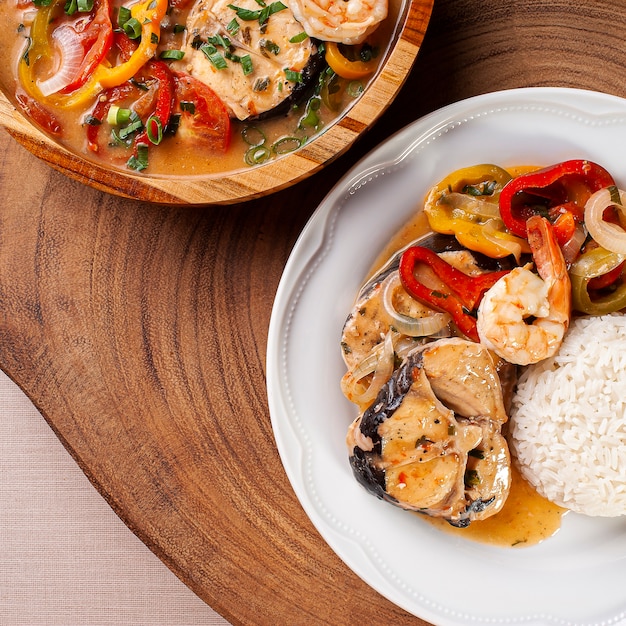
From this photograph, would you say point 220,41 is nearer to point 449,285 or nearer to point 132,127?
point 132,127

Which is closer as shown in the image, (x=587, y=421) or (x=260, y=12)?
(x=260, y=12)

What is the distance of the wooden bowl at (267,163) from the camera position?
2.15 m

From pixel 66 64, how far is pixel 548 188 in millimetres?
1792

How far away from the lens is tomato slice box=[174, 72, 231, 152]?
7.82 ft

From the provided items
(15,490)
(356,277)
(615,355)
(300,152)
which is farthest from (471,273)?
(15,490)

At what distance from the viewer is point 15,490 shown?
3213 mm

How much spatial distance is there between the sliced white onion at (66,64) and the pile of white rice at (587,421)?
2.04m

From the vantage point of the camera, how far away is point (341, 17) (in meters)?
2.26

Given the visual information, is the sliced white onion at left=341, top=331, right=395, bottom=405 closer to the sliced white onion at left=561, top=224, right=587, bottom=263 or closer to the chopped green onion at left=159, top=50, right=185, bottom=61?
the sliced white onion at left=561, top=224, right=587, bottom=263

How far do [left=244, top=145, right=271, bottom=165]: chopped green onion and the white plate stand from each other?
0.27 metres

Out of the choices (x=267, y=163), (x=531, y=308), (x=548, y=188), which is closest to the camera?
(x=267, y=163)

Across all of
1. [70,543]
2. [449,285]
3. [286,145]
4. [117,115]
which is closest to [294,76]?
[286,145]

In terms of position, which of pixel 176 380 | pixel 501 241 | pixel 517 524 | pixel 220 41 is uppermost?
pixel 220 41

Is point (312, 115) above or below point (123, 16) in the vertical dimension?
below
